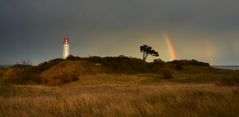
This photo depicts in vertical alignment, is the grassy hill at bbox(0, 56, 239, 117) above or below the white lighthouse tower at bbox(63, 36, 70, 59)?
below

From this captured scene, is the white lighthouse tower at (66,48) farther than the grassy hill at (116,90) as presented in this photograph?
Yes

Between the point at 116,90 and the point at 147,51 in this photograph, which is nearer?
the point at 116,90

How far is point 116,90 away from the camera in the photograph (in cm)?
2167

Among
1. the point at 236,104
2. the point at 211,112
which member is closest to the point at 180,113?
the point at 211,112

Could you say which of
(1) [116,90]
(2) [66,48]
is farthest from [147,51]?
(1) [116,90]

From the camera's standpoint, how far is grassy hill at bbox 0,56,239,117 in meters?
8.56

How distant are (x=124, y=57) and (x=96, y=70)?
9301 mm

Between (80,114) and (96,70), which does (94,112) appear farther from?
(96,70)

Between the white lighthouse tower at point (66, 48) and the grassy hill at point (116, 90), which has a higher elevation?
the white lighthouse tower at point (66, 48)

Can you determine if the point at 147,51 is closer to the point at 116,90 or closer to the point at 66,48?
the point at 66,48

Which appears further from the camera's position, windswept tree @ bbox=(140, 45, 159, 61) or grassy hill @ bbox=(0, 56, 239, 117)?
windswept tree @ bbox=(140, 45, 159, 61)

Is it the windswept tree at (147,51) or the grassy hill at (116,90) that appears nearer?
the grassy hill at (116,90)

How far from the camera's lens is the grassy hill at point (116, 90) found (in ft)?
28.1

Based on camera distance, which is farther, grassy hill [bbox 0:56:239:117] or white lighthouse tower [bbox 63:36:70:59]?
white lighthouse tower [bbox 63:36:70:59]
